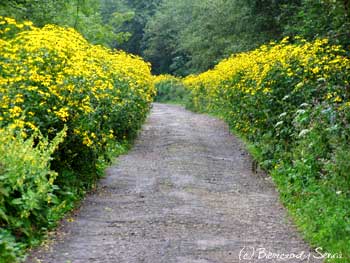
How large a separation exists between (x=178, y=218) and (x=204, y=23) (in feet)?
90.3

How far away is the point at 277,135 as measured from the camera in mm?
11719

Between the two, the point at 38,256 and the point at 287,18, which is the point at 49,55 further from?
the point at 287,18

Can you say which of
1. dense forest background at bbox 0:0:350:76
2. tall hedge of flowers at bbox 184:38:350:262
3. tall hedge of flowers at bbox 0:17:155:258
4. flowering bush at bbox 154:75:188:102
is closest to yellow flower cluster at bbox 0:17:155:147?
tall hedge of flowers at bbox 0:17:155:258

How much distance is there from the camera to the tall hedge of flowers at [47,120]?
6.75 meters

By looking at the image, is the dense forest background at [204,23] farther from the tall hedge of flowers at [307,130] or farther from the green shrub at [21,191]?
the green shrub at [21,191]

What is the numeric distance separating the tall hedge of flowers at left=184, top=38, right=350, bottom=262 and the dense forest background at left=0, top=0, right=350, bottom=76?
89 cm

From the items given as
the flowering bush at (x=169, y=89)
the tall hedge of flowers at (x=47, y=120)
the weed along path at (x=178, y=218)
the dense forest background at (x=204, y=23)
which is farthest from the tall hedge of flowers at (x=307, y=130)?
the flowering bush at (x=169, y=89)

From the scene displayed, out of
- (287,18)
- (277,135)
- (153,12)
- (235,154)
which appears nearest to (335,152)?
(277,135)

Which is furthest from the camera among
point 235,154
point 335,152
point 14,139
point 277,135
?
point 235,154

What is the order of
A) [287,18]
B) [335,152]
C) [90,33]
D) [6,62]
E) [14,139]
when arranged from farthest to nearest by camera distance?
[90,33] → [287,18] → [6,62] → [335,152] → [14,139]

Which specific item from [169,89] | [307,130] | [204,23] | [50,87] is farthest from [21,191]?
[169,89]

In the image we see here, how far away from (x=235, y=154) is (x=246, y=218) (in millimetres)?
6448

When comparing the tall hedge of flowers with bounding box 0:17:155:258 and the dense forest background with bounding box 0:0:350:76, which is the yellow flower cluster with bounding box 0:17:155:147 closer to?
the tall hedge of flowers with bounding box 0:17:155:258

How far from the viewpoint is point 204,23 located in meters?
34.8
